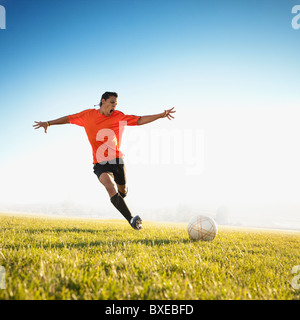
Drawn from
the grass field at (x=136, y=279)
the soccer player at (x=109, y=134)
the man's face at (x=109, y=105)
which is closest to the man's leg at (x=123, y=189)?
the soccer player at (x=109, y=134)

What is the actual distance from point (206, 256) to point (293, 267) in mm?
1403

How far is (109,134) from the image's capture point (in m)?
6.47

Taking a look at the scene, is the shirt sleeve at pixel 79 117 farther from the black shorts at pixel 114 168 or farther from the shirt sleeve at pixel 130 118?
the black shorts at pixel 114 168

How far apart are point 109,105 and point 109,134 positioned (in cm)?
91

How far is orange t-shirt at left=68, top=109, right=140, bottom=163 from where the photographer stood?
6383mm

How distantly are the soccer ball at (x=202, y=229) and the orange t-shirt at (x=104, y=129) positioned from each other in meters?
3.01

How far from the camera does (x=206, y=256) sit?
11.7 feet

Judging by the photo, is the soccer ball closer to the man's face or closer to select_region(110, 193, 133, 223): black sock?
select_region(110, 193, 133, 223): black sock

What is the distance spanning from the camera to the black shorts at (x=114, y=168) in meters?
6.35

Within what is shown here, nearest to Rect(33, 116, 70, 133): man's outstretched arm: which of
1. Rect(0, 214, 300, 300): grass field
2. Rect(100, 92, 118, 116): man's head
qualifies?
Rect(100, 92, 118, 116): man's head
